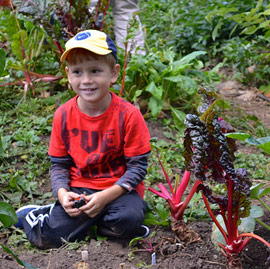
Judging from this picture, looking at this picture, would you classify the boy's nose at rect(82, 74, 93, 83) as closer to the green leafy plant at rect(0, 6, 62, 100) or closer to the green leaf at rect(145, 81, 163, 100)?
the green leaf at rect(145, 81, 163, 100)

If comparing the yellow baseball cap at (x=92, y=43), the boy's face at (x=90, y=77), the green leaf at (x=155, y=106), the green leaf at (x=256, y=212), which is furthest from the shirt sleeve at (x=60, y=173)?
the green leaf at (x=155, y=106)

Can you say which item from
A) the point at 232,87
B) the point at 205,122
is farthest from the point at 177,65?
the point at 205,122

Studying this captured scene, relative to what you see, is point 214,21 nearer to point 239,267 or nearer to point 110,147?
point 110,147

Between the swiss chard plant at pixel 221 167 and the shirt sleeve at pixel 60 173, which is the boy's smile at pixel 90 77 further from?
the swiss chard plant at pixel 221 167

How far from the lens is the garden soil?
2076mm

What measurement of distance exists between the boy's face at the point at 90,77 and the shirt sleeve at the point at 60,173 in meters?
0.44

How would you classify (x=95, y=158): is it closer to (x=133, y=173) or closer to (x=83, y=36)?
(x=133, y=173)

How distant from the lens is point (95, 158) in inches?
98.2

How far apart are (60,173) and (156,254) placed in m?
0.77

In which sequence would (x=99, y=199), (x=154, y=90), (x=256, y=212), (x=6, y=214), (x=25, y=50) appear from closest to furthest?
(x=6, y=214)
(x=256, y=212)
(x=99, y=199)
(x=154, y=90)
(x=25, y=50)

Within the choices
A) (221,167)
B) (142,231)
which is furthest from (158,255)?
(221,167)

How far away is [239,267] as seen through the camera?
1.89 metres

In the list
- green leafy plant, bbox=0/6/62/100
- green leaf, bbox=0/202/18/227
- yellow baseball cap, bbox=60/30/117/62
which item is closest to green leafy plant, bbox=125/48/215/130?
green leafy plant, bbox=0/6/62/100

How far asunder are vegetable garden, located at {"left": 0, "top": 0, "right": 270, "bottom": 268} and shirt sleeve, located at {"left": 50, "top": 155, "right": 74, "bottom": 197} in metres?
0.34
